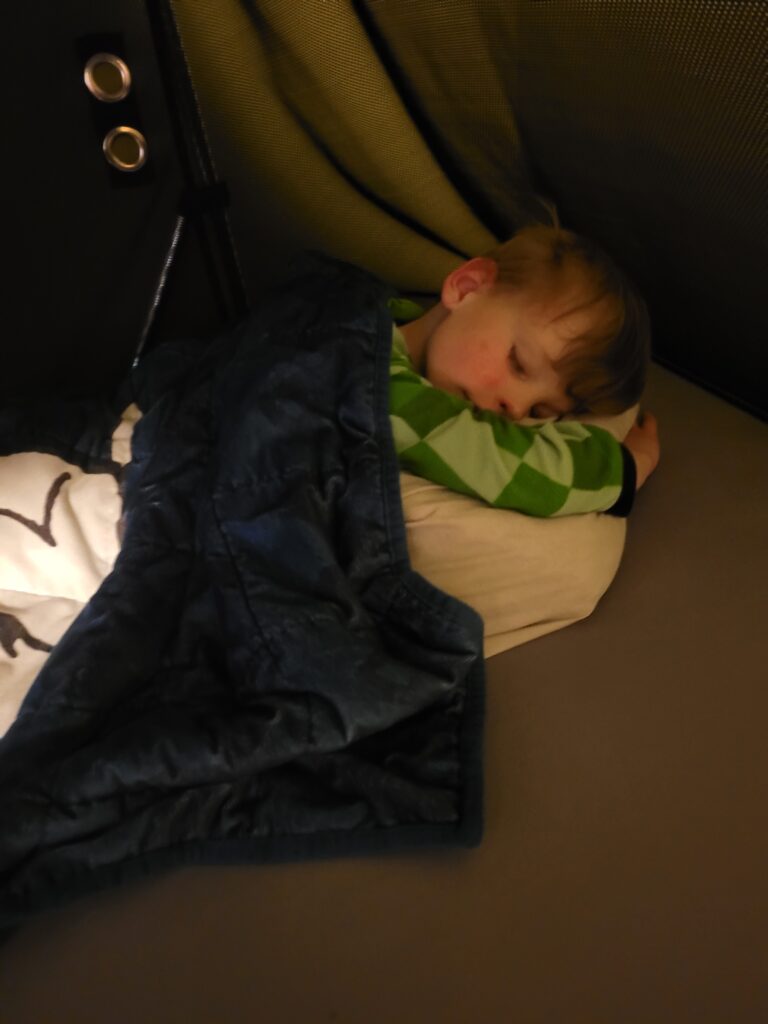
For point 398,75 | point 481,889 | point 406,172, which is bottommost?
point 481,889

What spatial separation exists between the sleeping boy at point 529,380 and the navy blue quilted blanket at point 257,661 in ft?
0.20

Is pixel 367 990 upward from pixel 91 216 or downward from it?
downward

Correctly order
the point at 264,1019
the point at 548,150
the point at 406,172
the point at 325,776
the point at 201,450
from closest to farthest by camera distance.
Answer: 1. the point at 264,1019
2. the point at 325,776
3. the point at 201,450
4. the point at 548,150
5. the point at 406,172

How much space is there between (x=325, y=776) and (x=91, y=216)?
689 mm

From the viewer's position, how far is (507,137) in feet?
3.12

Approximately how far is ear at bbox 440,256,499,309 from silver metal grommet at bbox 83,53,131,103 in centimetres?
41

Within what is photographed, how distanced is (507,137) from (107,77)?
1.45ft

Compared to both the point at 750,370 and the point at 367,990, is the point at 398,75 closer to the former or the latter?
the point at 750,370

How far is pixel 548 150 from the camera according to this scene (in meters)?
0.93

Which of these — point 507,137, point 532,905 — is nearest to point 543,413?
point 507,137

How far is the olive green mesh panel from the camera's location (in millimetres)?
753

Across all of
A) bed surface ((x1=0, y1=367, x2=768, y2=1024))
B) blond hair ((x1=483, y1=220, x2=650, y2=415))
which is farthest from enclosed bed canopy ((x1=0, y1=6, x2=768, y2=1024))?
blond hair ((x1=483, y1=220, x2=650, y2=415))

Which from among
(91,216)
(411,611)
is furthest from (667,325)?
(91,216)

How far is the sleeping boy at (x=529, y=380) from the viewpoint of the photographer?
75 cm
